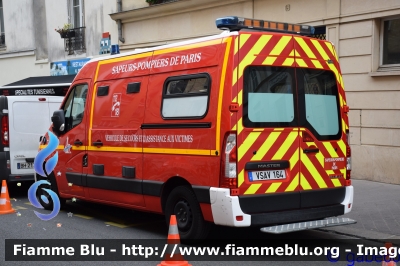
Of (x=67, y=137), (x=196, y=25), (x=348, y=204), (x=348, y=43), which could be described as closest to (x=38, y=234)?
(x=67, y=137)

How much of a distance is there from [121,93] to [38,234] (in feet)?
7.70

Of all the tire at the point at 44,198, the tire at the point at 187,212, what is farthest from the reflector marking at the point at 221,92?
the tire at the point at 44,198

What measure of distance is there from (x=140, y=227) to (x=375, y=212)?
149 inches

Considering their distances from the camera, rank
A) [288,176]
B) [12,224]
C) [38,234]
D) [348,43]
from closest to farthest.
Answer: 1. [288,176]
2. [38,234]
3. [12,224]
4. [348,43]

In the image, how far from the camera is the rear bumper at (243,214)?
6391 mm

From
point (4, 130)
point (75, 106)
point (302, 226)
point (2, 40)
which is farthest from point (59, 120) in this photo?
point (2, 40)

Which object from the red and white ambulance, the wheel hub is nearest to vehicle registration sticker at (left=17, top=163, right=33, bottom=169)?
the red and white ambulance

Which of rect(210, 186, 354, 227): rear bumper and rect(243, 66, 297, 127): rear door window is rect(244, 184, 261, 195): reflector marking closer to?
rect(210, 186, 354, 227): rear bumper

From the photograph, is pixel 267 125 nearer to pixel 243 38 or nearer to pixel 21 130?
pixel 243 38

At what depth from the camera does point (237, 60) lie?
6559 millimetres

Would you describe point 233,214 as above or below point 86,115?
below

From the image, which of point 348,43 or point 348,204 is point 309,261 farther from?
point 348,43

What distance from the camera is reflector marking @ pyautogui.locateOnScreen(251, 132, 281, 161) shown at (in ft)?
21.7

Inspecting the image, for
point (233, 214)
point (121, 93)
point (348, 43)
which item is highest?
point (348, 43)
